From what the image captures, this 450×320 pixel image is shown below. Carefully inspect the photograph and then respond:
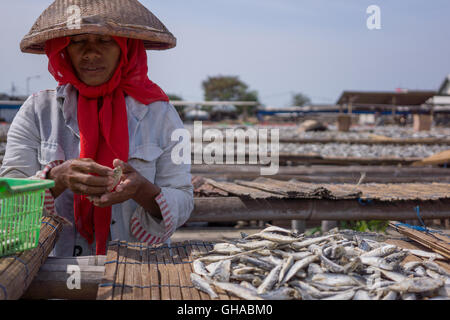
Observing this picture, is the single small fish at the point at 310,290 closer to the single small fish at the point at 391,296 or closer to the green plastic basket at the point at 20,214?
the single small fish at the point at 391,296

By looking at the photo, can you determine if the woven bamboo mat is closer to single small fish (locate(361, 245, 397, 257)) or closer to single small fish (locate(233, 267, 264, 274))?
single small fish (locate(233, 267, 264, 274))

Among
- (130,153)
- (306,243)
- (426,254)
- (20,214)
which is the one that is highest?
(130,153)

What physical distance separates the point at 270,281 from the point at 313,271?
213 millimetres

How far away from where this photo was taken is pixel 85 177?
193cm

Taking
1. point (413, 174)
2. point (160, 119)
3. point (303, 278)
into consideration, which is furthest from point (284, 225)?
point (303, 278)

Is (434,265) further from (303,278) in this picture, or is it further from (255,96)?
(255,96)

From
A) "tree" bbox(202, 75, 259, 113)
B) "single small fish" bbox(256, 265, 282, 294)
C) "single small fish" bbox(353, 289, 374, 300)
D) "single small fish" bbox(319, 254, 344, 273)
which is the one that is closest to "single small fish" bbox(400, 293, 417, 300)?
"single small fish" bbox(353, 289, 374, 300)

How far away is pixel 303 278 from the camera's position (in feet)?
5.55

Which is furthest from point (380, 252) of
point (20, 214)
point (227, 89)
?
point (227, 89)

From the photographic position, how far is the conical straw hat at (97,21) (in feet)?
6.82

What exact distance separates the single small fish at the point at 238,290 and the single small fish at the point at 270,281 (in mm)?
38

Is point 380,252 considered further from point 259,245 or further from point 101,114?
point 101,114

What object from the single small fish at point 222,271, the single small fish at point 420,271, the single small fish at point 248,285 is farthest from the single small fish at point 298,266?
the single small fish at point 420,271

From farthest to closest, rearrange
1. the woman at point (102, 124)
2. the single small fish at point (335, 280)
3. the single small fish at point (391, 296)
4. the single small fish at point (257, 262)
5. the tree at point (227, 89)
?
the tree at point (227, 89), the woman at point (102, 124), the single small fish at point (257, 262), the single small fish at point (335, 280), the single small fish at point (391, 296)
